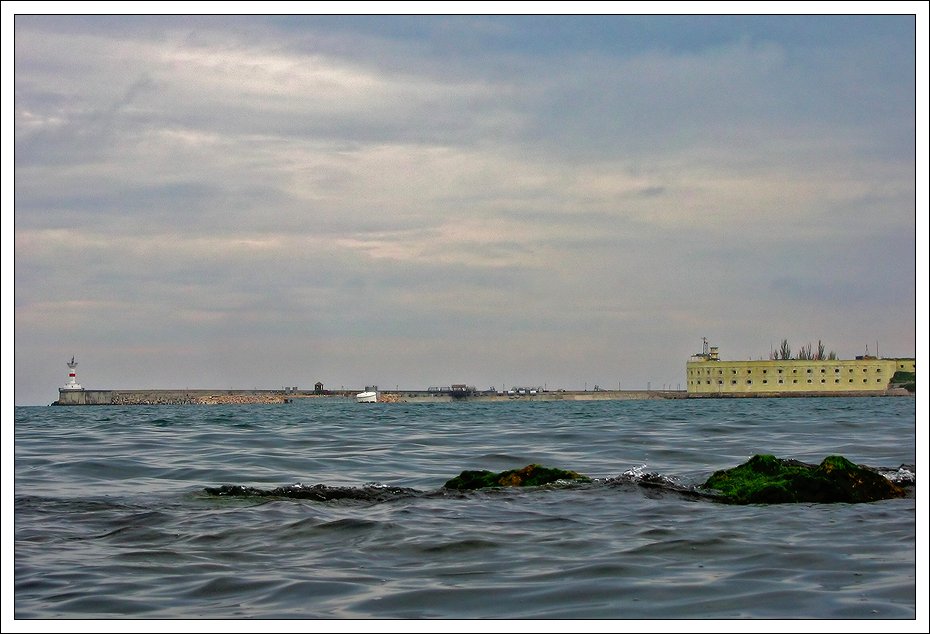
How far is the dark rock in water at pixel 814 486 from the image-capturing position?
48.2 ft

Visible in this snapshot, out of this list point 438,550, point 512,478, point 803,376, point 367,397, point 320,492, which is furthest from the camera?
point 803,376

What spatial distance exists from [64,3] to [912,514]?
1253 cm

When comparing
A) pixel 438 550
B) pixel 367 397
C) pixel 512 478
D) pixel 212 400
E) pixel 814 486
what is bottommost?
pixel 212 400

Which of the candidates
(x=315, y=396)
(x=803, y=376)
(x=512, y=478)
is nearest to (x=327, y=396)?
(x=315, y=396)

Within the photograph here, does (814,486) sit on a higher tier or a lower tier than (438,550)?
higher

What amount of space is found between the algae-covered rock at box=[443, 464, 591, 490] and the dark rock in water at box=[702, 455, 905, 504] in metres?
2.71

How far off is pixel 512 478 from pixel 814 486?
506cm

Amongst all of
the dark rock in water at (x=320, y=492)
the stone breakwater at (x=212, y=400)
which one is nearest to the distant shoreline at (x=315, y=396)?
the stone breakwater at (x=212, y=400)

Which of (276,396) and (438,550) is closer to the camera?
(438,550)

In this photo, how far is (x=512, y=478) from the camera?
55.2 ft

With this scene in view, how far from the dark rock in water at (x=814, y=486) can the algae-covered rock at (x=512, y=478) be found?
8.89 ft

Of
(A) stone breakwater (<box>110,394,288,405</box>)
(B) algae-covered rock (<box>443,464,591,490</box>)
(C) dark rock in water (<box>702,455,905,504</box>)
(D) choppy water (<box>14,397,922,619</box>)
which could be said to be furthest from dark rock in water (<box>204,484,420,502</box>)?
(A) stone breakwater (<box>110,394,288,405</box>)

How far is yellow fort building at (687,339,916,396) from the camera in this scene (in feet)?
497

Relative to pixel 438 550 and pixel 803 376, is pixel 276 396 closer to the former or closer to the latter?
pixel 803 376
